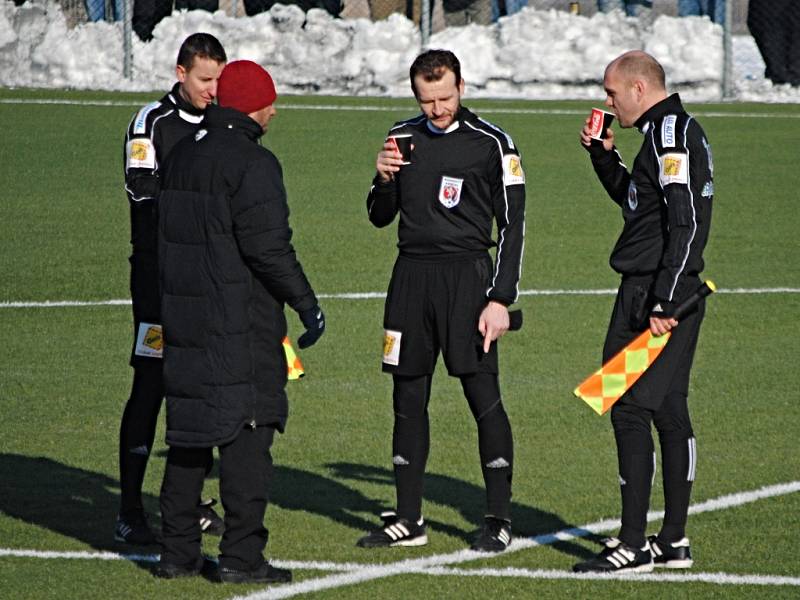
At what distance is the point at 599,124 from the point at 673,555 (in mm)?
1846

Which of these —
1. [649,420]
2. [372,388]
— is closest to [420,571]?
[649,420]

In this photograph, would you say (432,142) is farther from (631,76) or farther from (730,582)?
(730,582)

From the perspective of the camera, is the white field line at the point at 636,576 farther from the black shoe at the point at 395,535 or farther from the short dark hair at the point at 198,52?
the short dark hair at the point at 198,52

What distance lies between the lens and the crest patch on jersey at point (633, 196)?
6.86 metres

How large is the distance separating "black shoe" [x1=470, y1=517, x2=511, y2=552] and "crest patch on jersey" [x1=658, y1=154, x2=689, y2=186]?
1.68 metres

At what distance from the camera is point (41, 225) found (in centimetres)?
1672

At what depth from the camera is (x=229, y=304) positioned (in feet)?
20.8

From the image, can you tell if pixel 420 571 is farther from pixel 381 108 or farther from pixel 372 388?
pixel 381 108

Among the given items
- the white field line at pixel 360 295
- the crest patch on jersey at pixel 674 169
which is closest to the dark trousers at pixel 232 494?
the crest patch on jersey at pixel 674 169

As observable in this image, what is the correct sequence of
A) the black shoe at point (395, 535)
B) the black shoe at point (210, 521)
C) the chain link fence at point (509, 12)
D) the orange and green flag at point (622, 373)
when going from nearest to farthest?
the orange and green flag at point (622, 373) < the black shoe at point (395, 535) < the black shoe at point (210, 521) < the chain link fence at point (509, 12)

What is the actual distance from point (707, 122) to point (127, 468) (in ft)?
53.6

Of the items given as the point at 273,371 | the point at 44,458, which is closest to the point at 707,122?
the point at 44,458

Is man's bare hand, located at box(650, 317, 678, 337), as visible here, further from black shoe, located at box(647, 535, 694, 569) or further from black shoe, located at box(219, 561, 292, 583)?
black shoe, located at box(219, 561, 292, 583)

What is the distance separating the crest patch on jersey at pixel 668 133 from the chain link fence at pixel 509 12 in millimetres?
16685
